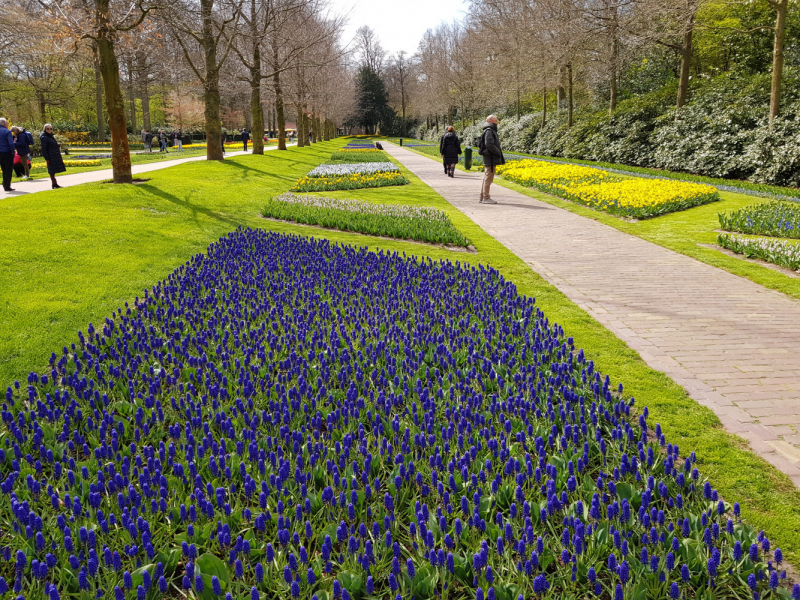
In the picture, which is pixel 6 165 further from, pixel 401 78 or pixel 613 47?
pixel 401 78

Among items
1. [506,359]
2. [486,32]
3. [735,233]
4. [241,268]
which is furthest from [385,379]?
Result: [486,32]

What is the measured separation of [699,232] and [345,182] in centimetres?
1097

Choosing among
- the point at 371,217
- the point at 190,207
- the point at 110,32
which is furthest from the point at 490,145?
the point at 110,32

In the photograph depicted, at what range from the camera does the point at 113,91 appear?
45.6 feet

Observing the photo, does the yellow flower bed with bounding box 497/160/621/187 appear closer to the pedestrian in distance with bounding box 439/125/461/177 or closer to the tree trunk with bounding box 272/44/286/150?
the pedestrian in distance with bounding box 439/125/461/177

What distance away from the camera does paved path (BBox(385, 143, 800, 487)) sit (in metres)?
4.07

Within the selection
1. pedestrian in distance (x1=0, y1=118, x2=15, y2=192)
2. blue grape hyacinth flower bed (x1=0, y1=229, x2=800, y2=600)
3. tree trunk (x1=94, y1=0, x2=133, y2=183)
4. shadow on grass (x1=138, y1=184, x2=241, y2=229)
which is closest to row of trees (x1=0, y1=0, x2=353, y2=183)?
tree trunk (x1=94, y1=0, x2=133, y2=183)

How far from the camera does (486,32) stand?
4144cm

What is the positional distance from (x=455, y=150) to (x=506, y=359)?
684 inches

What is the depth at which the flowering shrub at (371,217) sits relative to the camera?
1005 cm

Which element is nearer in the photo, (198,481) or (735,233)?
(198,481)

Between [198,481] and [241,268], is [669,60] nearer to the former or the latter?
[241,268]

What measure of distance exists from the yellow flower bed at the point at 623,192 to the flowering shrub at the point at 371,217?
4.20m

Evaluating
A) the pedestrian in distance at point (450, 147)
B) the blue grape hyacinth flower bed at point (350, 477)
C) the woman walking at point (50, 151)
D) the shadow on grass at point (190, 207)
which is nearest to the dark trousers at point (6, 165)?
the woman walking at point (50, 151)
